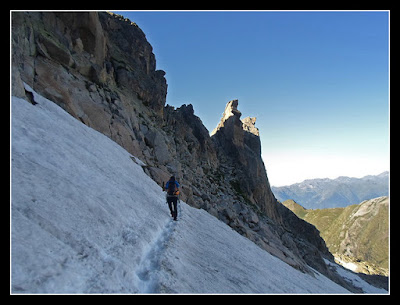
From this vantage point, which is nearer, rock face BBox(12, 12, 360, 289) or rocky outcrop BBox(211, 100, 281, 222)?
rock face BBox(12, 12, 360, 289)

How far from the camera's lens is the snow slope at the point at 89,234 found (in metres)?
6.38

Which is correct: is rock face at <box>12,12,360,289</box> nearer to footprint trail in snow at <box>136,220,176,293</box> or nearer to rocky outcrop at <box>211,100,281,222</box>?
rocky outcrop at <box>211,100,281,222</box>

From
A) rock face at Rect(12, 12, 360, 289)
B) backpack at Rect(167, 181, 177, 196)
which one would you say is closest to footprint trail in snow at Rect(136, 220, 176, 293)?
backpack at Rect(167, 181, 177, 196)

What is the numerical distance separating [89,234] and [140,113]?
35.0 metres

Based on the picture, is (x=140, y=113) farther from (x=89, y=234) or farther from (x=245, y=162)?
(x=245, y=162)

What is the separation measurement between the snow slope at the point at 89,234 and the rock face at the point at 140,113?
296 inches

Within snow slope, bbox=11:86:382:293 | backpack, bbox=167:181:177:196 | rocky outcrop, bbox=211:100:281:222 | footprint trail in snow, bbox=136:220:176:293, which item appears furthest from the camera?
rocky outcrop, bbox=211:100:281:222

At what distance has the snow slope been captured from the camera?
20.9ft

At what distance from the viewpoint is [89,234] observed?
838cm

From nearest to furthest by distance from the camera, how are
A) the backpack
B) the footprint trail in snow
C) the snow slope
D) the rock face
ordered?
the snow slope → the footprint trail in snow → the backpack → the rock face

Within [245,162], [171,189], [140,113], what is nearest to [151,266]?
[171,189]

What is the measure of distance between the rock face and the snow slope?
24.7 ft
